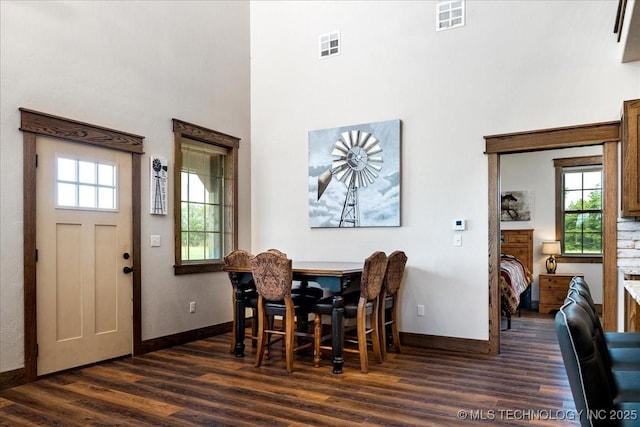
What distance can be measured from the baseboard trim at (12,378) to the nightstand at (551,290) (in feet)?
22.2

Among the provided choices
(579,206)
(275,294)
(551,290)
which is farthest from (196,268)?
(579,206)

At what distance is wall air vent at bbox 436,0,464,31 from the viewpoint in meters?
4.80

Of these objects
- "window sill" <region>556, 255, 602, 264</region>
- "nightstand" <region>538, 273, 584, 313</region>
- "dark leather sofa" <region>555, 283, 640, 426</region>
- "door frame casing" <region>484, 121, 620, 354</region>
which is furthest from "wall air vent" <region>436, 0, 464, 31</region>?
"window sill" <region>556, 255, 602, 264</region>

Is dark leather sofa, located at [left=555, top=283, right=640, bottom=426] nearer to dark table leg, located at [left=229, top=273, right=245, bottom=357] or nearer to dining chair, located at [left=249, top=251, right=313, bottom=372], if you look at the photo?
dining chair, located at [left=249, top=251, right=313, bottom=372]

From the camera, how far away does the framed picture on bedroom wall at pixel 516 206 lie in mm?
8102

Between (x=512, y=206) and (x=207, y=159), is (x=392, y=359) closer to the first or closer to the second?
(x=207, y=159)

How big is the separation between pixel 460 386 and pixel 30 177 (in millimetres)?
3743

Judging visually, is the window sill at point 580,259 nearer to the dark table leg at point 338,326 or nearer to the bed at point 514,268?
the bed at point 514,268

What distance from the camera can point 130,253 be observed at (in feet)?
15.0

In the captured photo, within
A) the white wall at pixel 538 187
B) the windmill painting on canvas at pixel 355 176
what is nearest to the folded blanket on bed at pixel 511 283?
the white wall at pixel 538 187

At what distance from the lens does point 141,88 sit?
4.73m

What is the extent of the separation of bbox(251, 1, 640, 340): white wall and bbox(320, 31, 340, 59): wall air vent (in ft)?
0.27

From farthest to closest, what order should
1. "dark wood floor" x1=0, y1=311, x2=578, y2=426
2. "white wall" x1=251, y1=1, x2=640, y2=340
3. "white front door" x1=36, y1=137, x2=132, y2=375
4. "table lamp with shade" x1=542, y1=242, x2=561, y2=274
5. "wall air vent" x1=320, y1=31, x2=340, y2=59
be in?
"table lamp with shade" x1=542, y1=242, x2=561, y2=274, "wall air vent" x1=320, y1=31, x2=340, y2=59, "white wall" x1=251, y1=1, x2=640, y2=340, "white front door" x1=36, y1=137, x2=132, y2=375, "dark wood floor" x1=0, y1=311, x2=578, y2=426

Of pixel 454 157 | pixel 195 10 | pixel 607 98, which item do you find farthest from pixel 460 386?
pixel 195 10
